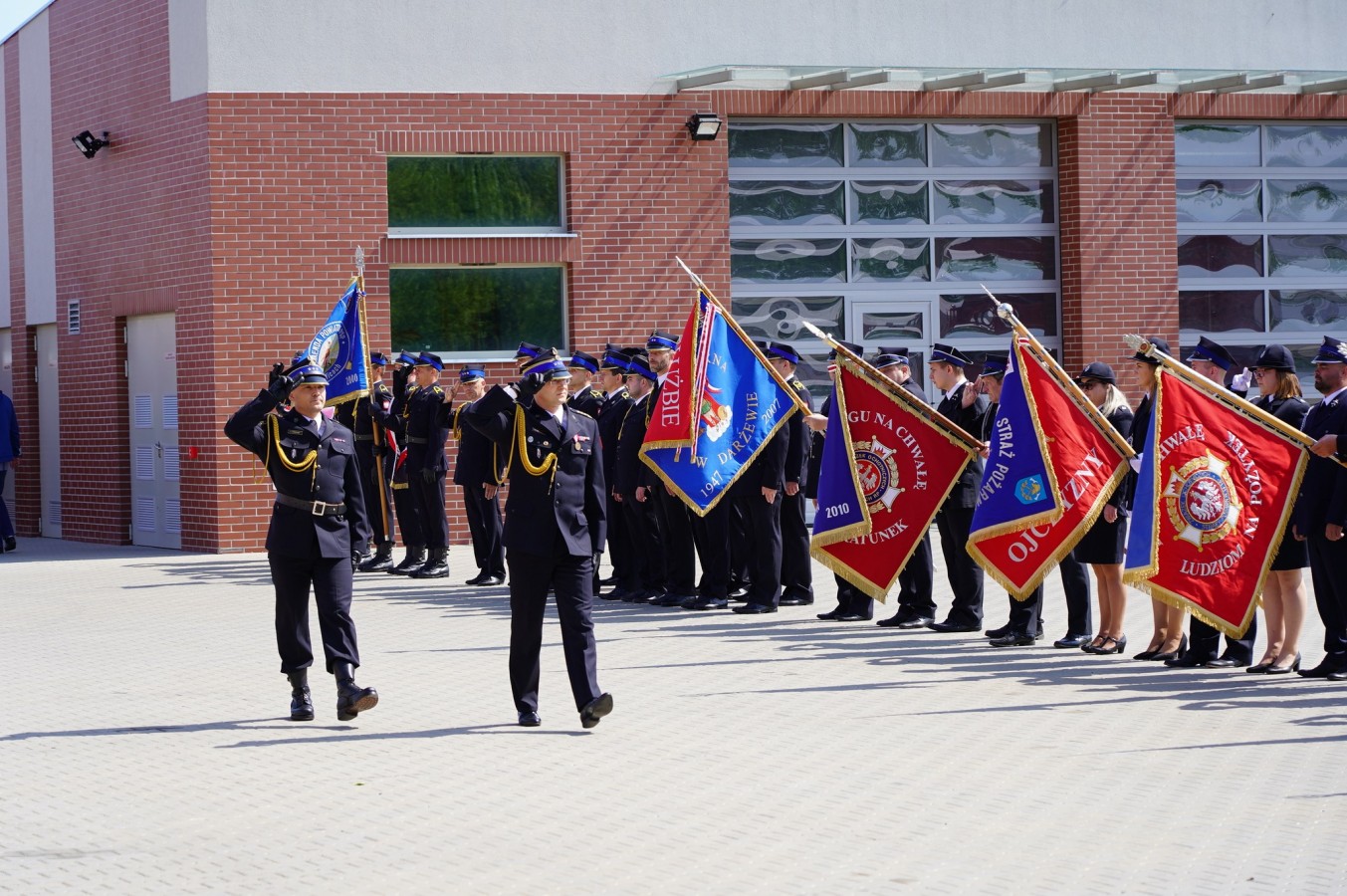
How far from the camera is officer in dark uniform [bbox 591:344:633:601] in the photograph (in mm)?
15750

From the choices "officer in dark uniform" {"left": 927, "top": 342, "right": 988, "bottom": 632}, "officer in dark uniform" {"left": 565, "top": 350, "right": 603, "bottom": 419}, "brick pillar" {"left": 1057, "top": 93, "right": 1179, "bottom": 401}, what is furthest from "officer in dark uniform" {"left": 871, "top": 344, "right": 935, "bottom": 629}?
"brick pillar" {"left": 1057, "top": 93, "right": 1179, "bottom": 401}

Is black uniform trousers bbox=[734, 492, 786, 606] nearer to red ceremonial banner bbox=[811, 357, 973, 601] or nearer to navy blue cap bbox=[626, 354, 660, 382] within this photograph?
red ceremonial banner bbox=[811, 357, 973, 601]

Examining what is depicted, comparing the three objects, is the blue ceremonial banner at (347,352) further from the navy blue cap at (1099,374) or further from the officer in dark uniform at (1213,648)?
the officer in dark uniform at (1213,648)

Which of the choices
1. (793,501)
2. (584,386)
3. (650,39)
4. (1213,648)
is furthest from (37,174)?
(1213,648)

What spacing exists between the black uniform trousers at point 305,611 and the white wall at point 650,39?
37.1 ft

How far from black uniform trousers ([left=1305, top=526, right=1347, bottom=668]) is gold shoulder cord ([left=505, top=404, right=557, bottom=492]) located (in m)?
4.31

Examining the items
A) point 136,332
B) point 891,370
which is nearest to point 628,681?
point 891,370

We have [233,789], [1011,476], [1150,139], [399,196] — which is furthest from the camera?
[1150,139]

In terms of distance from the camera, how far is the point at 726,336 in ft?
47.4

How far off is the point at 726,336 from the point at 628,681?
429 centimetres

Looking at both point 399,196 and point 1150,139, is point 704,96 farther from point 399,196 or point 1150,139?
point 1150,139

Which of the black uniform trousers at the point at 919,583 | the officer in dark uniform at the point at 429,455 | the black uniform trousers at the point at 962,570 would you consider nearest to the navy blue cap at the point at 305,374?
the black uniform trousers at the point at 962,570

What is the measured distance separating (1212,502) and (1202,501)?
6 cm

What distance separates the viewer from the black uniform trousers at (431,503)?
57.1 ft
